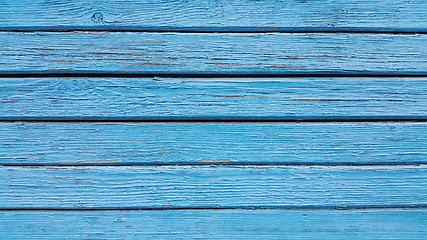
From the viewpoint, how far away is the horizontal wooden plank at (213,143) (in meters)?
0.70

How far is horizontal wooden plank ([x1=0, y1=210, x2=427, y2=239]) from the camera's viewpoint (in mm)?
726

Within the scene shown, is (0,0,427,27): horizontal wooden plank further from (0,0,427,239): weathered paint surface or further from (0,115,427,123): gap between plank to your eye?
(0,115,427,123): gap between plank

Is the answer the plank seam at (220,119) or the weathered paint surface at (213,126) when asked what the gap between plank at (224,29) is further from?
the plank seam at (220,119)

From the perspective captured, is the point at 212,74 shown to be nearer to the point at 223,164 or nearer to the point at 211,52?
the point at 211,52

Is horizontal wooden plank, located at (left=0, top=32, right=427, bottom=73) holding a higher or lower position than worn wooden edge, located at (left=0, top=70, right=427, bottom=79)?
higher

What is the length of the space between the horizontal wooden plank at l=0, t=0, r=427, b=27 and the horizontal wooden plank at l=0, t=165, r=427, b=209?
35 centimetres

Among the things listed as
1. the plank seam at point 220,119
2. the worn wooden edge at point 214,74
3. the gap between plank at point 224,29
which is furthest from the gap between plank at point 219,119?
the gap between plank at point 224,29

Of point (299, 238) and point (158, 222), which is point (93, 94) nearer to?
point (158, 222)

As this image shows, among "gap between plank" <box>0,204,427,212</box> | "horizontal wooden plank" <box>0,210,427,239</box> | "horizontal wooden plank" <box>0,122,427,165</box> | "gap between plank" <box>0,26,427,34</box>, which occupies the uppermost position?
"gap between plank" <box>0,26,427,34</box>

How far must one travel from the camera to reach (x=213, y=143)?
2.31 feet

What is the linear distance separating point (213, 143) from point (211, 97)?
0.11 meters

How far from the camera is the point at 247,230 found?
0.74m

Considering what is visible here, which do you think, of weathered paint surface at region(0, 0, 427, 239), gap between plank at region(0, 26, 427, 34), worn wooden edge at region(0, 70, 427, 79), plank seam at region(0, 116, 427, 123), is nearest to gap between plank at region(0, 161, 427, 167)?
weathered paint surface at region(0, 0, 427, 239)

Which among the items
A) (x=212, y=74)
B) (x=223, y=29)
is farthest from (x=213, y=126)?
(x=223, y=29)
